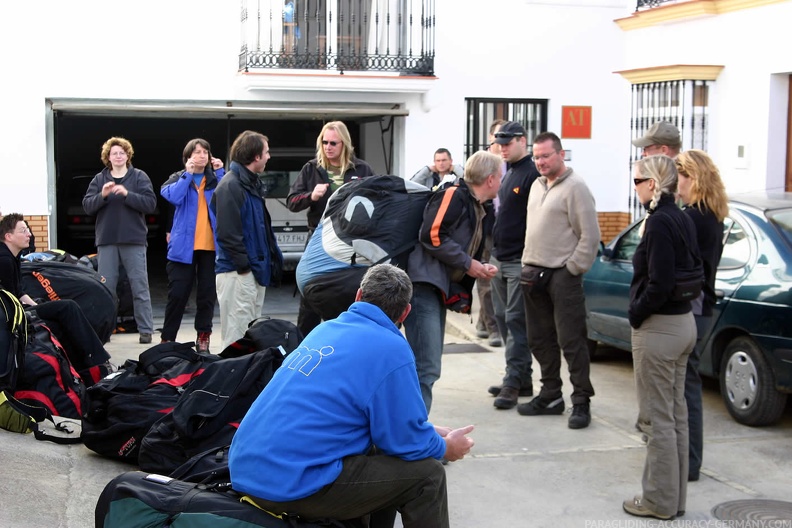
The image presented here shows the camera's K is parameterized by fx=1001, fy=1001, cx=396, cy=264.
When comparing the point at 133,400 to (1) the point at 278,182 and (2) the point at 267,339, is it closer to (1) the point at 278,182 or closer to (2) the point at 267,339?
(2) the point at 267,339

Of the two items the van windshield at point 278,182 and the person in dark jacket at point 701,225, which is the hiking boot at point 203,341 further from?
the van windshield at point 278,182

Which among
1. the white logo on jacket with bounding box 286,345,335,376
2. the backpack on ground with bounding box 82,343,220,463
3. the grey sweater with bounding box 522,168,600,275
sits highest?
the grey sweater with bounding box 522,168,600,275

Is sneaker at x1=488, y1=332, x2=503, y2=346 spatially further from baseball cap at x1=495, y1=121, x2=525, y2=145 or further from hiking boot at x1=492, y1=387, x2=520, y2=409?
baseball cap at x1=495, y1=121, x2=525, y2=145

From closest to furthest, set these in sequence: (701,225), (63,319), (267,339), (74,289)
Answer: (701,225) → (267,339) → (63,319) → (74,289)

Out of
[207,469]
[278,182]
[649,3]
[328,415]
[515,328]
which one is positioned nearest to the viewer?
[328,415]

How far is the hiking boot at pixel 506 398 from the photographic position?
752cm

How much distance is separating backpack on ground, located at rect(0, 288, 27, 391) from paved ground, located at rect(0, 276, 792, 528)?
14.3 inches

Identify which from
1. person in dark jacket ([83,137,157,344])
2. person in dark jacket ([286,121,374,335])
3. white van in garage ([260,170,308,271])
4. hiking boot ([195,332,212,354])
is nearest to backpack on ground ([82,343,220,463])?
person in dark jacket ([286,121,374,335])

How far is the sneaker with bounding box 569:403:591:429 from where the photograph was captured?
702cm

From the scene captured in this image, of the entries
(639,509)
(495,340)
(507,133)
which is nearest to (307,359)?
(639,509)

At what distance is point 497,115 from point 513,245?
6244mm

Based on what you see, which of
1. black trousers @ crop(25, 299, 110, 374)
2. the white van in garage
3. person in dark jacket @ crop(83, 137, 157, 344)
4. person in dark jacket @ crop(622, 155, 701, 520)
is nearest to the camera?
person in dark jacket @ crop(622, 155, 701, 520)

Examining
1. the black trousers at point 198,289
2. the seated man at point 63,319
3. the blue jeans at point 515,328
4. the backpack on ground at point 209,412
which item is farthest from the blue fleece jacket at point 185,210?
the backpack on ground at point 209,412

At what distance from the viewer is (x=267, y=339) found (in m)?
6.03
